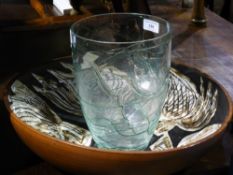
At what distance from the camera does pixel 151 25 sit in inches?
22.9

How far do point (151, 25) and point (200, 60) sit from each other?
9.7 inches

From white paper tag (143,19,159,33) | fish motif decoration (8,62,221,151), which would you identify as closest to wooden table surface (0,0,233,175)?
fish motif decoration (8,62,221,151)

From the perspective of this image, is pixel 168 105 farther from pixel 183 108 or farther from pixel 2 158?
pixel 2 158

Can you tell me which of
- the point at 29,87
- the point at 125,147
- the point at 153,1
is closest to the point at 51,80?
the point at 29,87

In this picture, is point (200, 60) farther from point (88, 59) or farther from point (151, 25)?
point (88, 59)

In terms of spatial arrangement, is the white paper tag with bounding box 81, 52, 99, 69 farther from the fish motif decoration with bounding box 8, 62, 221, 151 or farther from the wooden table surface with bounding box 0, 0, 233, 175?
the wooden table surface with bounding box 0, 0, 233, 175

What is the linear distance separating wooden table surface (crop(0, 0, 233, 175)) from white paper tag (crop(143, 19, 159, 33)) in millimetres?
173

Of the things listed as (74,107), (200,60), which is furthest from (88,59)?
(200,60)

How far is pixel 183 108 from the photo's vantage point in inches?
23.3

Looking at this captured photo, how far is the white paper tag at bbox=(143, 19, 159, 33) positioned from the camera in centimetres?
57

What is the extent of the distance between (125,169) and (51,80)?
233mm

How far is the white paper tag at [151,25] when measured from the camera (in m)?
0.57

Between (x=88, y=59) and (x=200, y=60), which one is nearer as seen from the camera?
(x=88, y=59)

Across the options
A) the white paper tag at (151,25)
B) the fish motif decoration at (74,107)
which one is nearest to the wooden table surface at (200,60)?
the fish motif decoration at (74,107)
